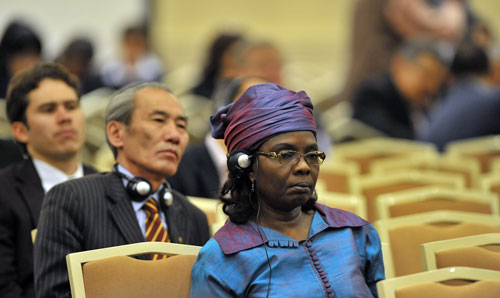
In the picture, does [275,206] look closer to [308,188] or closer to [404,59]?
[308,188]

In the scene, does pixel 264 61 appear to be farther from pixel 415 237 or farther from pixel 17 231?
pixel 17 231

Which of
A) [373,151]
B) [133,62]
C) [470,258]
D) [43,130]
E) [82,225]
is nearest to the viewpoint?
[470,258]

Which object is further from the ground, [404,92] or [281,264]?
[404,92]

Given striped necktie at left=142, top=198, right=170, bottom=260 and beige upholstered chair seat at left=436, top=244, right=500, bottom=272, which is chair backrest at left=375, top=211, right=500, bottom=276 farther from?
striped necktie at left=142, top=198, right=170, bottom=260

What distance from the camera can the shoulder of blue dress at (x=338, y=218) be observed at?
2.55 metres

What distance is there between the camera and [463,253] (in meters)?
2.74

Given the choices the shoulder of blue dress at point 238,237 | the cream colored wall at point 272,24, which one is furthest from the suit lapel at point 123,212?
the cream colored wall at point 272,24

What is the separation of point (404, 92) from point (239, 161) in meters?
4.76

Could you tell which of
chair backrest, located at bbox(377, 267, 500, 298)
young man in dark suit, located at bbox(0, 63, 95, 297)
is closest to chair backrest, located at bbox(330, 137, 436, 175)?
young man in dark suit, located at bbox(0, 63, 95, 297)

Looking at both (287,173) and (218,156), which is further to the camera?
(218,156)

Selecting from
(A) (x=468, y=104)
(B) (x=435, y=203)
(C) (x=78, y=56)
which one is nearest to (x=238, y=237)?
(B) (x=435, y=203)

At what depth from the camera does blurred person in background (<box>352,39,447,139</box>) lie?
6.77 meters

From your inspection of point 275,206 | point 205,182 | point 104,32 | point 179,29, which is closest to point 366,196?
point 205,182

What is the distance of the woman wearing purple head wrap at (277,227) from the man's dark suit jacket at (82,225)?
1.67ft
